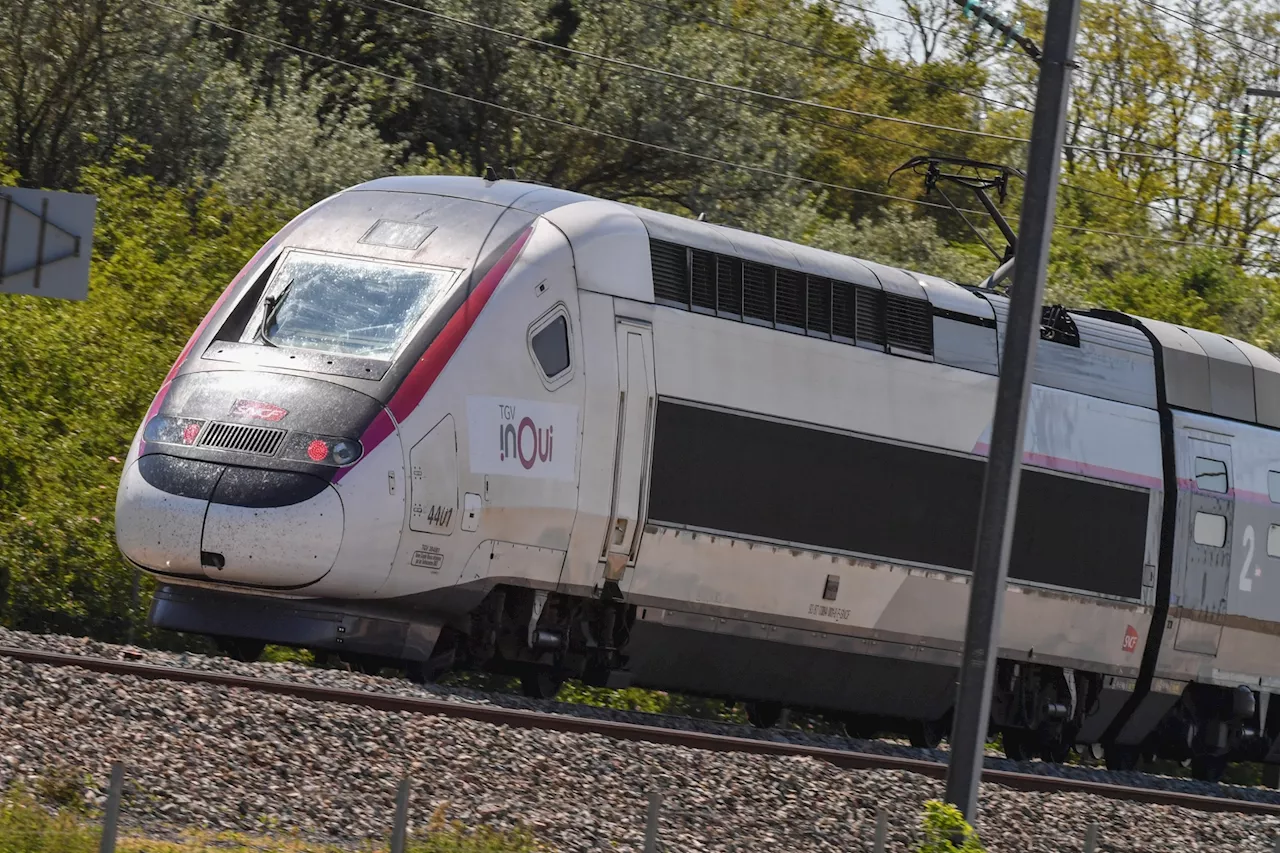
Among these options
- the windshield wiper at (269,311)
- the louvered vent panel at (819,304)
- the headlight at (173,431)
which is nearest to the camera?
the headlight at (173,431)

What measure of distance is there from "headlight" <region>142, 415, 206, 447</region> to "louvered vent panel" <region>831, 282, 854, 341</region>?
5.58 metres

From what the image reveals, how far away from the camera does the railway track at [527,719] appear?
37.8ft

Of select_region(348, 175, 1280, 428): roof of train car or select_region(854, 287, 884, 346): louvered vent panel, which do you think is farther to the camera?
select_region(854, 287, 884, 346): louvered vent panel

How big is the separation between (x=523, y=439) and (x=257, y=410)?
190cm

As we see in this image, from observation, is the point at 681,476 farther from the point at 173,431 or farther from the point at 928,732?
the point at 928,732

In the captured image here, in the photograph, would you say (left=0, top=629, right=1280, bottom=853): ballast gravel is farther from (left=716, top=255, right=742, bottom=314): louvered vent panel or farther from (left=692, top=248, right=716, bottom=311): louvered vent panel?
(left=716, top=255, right=742, bottom=314): louvered vent panel

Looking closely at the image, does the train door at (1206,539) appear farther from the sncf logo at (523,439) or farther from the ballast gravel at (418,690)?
the sncf logo at (523,439)

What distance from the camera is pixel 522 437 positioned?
1366 cm

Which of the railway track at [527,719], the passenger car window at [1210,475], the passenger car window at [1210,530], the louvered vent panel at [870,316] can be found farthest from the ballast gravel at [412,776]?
the passenger car window at [1210,475]

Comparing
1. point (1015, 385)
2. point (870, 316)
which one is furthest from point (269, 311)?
point (1015, 385)

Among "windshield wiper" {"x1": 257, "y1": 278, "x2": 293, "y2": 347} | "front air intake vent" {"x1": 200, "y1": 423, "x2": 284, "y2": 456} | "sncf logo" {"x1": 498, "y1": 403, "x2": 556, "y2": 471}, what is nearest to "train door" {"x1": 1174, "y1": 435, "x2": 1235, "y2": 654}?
"sncf logo" {"x1": 498, "y1": 403, "x2": 556, "y2": 471}

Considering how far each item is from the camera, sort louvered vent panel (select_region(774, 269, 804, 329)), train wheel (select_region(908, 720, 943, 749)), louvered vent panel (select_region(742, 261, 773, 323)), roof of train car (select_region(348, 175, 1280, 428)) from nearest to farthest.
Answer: roof of train car (select_region(348, 175, 1280, 428))
louvered vent panel (select_region(742, 261, 773, 323))
louvered vent panel (select_region(774, 269, 804, 329))
train wheel (select_region(908, 720, 943, 749))

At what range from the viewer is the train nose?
40.8 ft

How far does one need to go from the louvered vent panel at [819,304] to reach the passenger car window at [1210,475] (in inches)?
207
